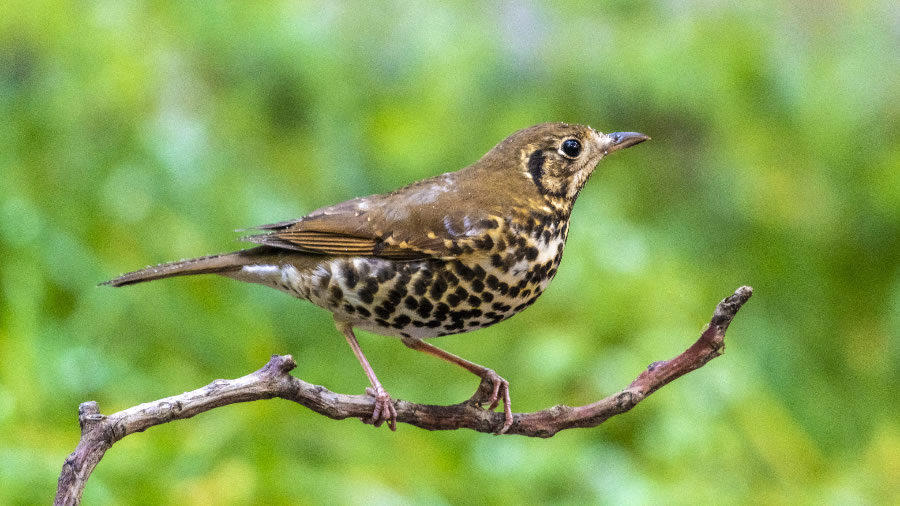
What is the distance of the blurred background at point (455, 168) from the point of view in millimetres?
2984

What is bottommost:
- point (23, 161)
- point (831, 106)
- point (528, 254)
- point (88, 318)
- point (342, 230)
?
point (528, 254)

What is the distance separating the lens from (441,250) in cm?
178

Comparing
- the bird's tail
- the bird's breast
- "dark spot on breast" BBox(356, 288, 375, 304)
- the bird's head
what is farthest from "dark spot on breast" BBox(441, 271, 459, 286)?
the bird's tail

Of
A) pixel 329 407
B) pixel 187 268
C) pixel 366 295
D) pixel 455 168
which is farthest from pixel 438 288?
pixel 455 168

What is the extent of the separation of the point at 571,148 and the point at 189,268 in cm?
70

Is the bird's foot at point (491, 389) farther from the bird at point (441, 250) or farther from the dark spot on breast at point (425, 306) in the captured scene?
the dark spot on breast at point (425, 306)

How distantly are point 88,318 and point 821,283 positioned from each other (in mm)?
2769

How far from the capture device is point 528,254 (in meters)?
1.78

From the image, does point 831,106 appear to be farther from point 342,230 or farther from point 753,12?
point 342,230

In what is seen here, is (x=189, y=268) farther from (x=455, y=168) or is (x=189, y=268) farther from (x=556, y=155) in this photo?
(x=455, y=168)

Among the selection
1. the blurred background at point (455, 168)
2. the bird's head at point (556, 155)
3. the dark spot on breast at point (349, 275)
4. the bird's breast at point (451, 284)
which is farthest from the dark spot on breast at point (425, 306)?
the blurred background at point (455, 168)

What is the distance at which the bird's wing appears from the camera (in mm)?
1796

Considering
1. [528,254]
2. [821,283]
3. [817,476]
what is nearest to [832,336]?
[821,283]

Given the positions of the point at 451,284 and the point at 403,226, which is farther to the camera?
the point at 403,226
